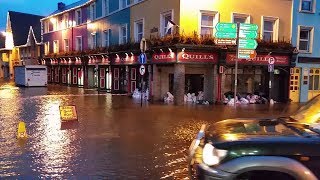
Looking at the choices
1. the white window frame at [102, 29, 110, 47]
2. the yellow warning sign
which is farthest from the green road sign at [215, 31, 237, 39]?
the white window frame at [102, 29, 110, 47]

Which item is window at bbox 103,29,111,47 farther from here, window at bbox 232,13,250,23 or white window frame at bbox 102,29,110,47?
window at bbox 232,13,250,23

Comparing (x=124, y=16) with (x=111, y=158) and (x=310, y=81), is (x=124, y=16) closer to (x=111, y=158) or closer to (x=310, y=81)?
(x=310, y=81)

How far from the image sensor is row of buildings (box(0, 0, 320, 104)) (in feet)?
71.3

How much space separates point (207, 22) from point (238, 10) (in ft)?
7.72

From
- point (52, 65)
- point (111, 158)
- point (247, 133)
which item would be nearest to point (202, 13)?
point (111, 158)

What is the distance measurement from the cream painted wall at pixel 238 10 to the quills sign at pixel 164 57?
5.36 ft

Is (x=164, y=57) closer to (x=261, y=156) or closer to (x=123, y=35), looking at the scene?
(x=123, y=35)

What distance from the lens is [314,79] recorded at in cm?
2634

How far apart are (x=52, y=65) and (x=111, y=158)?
41928mm

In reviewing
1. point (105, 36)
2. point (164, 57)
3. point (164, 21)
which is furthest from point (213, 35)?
point (105, 36)

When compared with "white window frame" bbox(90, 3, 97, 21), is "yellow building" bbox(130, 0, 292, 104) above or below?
below

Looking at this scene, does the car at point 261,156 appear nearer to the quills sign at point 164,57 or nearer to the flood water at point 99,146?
the flood water at point 99,146

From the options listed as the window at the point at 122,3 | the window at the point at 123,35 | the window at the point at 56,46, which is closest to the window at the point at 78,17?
the window at the point at 56,46

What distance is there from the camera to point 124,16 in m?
29.9
